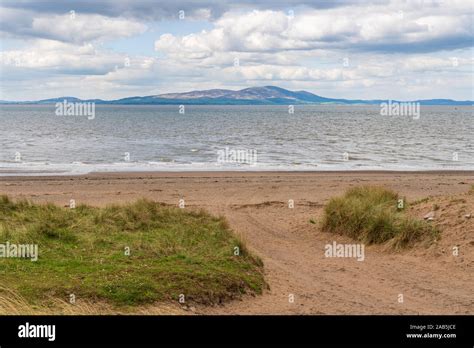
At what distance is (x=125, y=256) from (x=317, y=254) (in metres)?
4.52

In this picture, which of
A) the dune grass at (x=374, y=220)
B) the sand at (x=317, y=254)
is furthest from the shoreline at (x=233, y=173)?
the dune grass at (x=374, y=220)

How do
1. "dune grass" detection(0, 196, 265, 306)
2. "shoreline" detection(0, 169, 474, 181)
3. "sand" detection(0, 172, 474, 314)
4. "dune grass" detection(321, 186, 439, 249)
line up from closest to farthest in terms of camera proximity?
"dune grass" detection(0, 196, 265, 306) → "sand" detection(0, 172, 474, 314) → "dune grass" detection(321, 186, 439, 249) → "shoreline" detection(0, 169, 474, 181)

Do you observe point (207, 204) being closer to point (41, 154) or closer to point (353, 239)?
point (353, 239)

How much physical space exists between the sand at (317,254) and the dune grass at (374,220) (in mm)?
293

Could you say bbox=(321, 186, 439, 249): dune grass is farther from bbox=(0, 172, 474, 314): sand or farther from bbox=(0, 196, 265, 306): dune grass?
bbox=(0, 196, 265, 306): dune grass

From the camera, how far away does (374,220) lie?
13.8m

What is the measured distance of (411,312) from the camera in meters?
9.24

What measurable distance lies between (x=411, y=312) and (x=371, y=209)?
5300 millimetres

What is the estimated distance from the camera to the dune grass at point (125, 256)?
915 cm

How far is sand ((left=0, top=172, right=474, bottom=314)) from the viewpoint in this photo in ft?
31.6

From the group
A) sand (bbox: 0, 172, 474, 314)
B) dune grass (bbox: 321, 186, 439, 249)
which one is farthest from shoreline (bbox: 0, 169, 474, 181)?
dune grass (bbox: 321, 186, 439, 249)

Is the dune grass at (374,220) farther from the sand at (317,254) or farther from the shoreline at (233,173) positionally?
the shoreline at (233,173)

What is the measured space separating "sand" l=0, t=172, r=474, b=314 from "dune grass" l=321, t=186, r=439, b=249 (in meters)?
0.29

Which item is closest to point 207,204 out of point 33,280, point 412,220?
point 412,220
